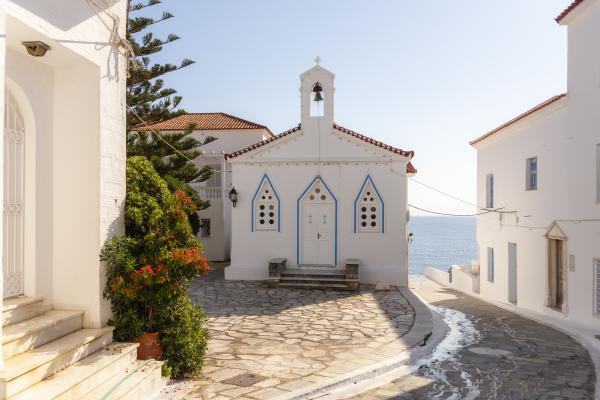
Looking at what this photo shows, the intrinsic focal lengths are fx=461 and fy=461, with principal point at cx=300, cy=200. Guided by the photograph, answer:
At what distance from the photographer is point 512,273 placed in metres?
16.6

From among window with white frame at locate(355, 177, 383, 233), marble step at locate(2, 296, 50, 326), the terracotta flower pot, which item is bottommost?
the terracotta flower pot

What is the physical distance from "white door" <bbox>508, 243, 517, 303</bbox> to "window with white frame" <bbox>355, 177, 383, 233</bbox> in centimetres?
527

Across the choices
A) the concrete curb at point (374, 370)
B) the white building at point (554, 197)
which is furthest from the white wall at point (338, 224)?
the concrete curb at point (374, 370)

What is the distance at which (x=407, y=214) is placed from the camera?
596 inches

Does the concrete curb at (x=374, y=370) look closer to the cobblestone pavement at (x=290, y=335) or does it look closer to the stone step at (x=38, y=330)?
the cobblestone pavement at (x=290, y=335)

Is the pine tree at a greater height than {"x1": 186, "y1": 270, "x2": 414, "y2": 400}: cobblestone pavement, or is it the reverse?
the pine tree

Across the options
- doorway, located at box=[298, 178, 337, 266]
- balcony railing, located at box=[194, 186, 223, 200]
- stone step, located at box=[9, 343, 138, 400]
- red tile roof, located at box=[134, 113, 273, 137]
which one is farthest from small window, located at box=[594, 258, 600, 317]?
red tile roof, located at box=[134, 113, 273, 137]

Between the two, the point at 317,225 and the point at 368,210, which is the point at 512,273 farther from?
the point at 317,225

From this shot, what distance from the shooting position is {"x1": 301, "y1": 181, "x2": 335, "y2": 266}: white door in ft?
49.2

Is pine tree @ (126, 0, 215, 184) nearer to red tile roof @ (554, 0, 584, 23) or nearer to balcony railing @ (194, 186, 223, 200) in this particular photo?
balcony railing @ (194, 186, 223, 200)

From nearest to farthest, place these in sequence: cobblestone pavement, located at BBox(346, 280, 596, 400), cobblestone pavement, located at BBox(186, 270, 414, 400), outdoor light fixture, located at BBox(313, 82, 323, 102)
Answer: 1. cobblestone pavement, located at BBox(346, 280, 596, 400)
2. cobblestone pavement, located at BBox(186, 270, 414, 400)
3. outdoor light fixture, located at BBox(313, 82, 323, 102)

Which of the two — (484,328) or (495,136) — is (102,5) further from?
(495,136)

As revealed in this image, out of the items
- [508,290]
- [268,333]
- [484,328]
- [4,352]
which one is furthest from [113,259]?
[508,290]

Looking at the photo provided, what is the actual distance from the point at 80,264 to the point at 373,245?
10450mm
